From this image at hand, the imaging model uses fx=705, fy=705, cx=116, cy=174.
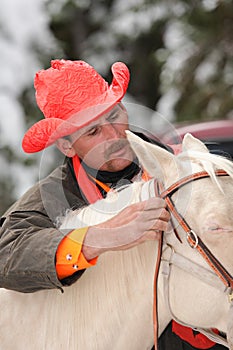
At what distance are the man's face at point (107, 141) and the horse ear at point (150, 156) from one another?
0.30 m

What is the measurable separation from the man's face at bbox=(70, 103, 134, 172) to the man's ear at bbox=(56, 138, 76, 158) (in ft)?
0.11

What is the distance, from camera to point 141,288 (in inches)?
87.0

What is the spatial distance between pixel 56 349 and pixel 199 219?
2.28ft

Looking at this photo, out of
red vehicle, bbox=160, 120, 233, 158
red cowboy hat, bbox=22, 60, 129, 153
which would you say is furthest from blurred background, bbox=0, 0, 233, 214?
red cowboy hat, bbox=22, 60, 129, 153

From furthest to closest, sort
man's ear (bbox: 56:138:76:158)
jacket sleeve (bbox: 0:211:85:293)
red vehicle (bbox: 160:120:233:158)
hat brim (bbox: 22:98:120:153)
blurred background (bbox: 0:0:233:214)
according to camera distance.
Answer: blurred background (bbox: 0:0:233:214)
red vehicle (bbox: 160:120:233:158)
man's ear (bbox: 56:138:76:158)
hat brim (bbox: 22:98:120:153)
jacket sleeve (bbox: 0:211:85:293)

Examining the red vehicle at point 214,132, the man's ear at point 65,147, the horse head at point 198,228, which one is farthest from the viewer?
the red vehicle at point 214,132

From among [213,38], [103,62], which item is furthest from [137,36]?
[213,38]

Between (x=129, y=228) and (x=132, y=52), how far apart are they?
11.7 m

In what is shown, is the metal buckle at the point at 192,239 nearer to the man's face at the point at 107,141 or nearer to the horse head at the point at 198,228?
the horse head at the point at 198,228

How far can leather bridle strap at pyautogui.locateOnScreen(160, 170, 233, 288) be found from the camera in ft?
6.61

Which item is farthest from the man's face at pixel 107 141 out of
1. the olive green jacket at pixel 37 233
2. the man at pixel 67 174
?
the olive green jacket at pixel 37 233

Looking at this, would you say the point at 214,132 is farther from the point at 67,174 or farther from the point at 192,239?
the point at 192,239

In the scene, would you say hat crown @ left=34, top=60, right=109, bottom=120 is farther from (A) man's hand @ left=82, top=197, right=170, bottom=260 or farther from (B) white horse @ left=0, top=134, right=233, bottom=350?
(A) man's hand @ left=82, top=197, right=170, bottom=260

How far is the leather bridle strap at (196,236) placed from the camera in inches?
79.3
